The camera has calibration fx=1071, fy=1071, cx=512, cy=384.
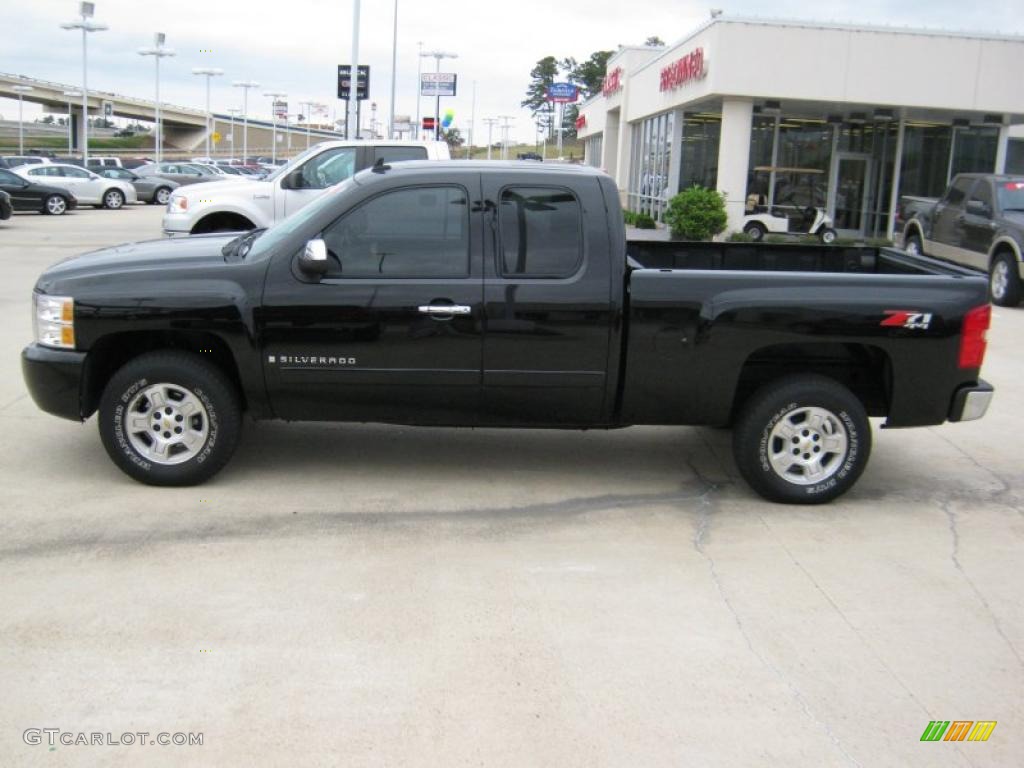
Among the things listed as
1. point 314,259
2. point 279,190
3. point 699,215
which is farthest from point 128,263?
point 699,215

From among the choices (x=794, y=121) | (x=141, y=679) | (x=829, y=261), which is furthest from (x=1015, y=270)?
(x=141, y=679)

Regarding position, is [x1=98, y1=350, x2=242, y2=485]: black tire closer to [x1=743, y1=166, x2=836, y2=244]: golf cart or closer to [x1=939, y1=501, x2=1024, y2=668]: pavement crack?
[x1=939, y1=501, x2=1024, y2=668]: pavement crack

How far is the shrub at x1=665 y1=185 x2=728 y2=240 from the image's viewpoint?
23.5 meters

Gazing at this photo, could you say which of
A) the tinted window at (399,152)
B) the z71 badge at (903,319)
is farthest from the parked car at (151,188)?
→ the z71 badge at (903,319)

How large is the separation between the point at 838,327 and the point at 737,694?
276cm

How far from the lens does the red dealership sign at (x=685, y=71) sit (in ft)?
86.9

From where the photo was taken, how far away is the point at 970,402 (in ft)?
20.6

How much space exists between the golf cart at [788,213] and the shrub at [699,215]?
2.27 metres

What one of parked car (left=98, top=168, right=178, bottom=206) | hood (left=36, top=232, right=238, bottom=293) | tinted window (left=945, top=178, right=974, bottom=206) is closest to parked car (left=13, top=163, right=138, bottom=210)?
parked car (left=98, top=168, right=178, bottom=206)

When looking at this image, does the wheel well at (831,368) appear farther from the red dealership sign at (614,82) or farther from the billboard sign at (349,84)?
the red dealership sign at (614,82)

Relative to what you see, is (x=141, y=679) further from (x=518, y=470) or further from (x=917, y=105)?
(x=917, y=105)

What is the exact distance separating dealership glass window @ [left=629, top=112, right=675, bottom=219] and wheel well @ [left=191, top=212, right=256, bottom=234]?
1834 cm

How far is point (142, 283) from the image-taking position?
615cm

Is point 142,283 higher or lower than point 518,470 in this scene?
higher
